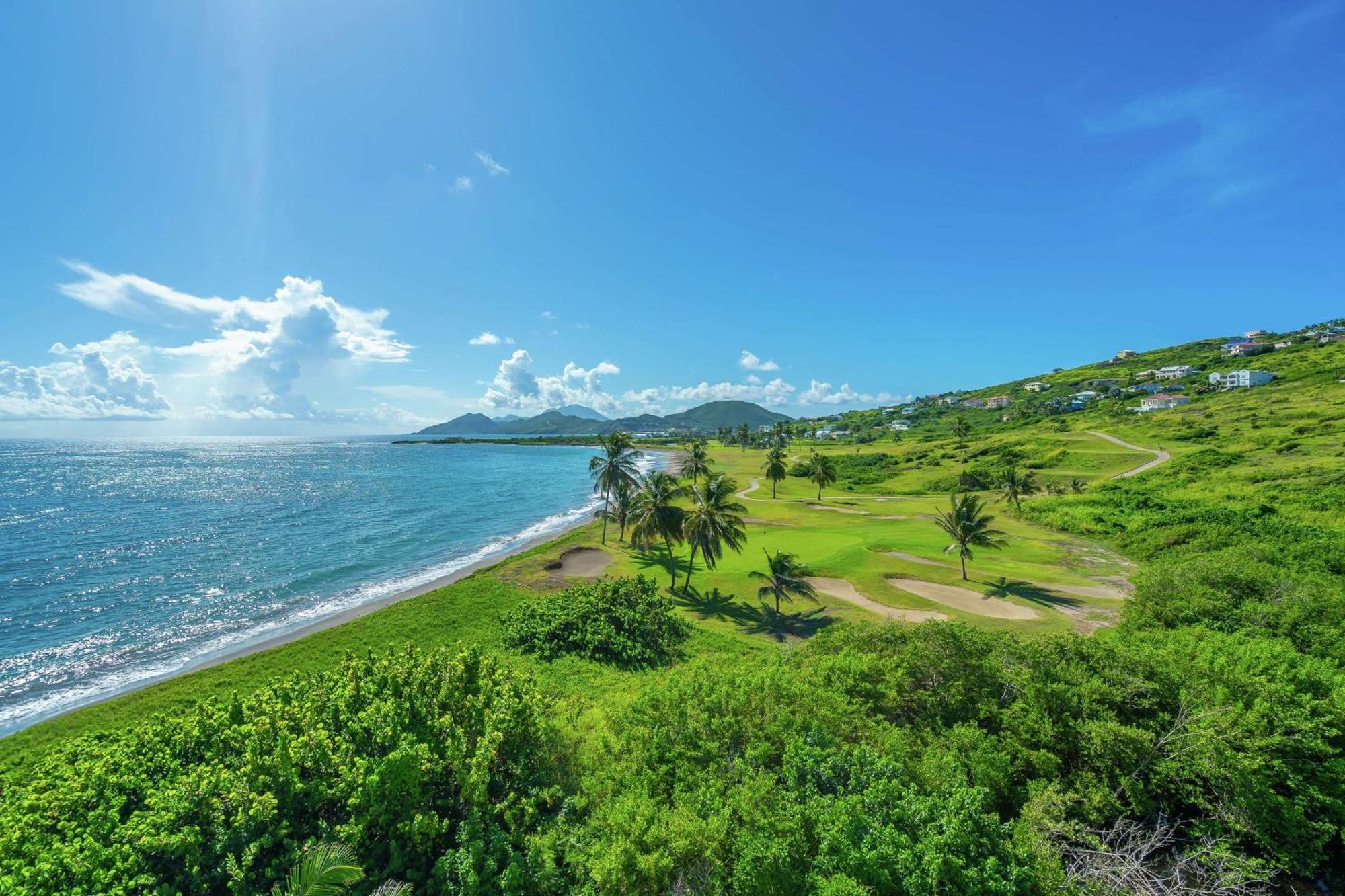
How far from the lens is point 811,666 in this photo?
15305 millimetres

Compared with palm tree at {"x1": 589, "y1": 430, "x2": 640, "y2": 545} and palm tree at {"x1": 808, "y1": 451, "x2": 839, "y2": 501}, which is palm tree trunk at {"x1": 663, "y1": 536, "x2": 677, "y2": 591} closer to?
palm tree at {"x1": 589, "y1": 430, "x2": 640, "y2": 545}

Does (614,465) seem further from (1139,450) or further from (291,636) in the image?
(1139,450)

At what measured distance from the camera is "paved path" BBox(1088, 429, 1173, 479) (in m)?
65.0

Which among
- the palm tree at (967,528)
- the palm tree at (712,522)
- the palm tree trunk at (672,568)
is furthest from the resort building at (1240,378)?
the palm tree trunk at (672,568)

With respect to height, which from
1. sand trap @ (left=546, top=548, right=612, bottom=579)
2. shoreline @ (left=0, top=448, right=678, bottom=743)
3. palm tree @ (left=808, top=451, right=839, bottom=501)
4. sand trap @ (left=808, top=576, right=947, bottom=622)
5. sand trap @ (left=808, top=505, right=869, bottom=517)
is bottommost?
shoreline @ (left=0, top=448, right=678, bottom=743)

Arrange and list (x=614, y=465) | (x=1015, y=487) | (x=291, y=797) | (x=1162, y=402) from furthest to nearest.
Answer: (x=1162, y=402)
(x=1015, y=487)
(x=614, y=465)
(x=291, y=797)

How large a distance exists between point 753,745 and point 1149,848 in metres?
7.38

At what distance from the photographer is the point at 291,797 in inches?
366

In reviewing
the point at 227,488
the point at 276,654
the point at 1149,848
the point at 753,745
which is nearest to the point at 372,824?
the point at 753,745

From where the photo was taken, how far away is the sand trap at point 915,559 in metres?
39.2

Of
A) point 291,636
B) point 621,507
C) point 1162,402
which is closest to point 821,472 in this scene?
point 621,507

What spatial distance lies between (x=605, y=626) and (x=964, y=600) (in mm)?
23553

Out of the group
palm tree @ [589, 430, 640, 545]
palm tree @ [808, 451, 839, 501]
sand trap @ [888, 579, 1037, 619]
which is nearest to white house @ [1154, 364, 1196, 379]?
palm tree @ [808, 451, 839, 501]

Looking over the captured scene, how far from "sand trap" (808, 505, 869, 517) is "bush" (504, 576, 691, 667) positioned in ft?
129
